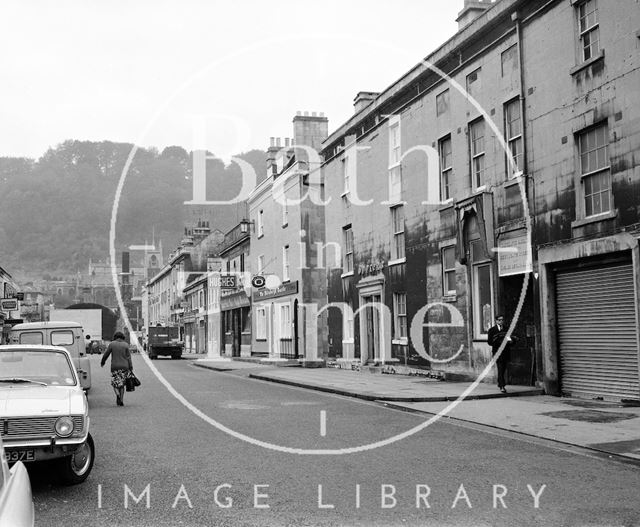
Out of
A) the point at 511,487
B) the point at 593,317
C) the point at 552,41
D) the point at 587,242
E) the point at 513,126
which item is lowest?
the point at 511,487

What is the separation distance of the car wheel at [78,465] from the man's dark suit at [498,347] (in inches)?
420

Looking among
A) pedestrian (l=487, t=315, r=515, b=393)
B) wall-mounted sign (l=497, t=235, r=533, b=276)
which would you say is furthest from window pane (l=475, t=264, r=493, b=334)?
pedestrian (l=487, t=315, r=515, b=393)

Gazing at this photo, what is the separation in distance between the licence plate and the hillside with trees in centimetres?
3543

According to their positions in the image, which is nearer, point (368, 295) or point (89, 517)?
point (89, 517)

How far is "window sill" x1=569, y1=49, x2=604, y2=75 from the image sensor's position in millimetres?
14734

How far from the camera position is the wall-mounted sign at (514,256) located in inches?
679

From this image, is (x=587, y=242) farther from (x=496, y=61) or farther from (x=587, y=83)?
(x=496, y=61)

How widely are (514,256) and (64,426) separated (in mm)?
12595

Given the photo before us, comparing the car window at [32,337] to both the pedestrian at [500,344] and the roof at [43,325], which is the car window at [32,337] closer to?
the roof at [43,325]

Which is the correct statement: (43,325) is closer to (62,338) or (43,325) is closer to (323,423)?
(62,338)

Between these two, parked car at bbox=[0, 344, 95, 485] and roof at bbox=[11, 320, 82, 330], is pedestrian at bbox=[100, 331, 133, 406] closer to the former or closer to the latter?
roof at bbox=[11, 320, 82, 330]

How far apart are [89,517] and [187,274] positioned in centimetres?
6732

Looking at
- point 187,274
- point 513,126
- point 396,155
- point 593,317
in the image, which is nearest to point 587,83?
point 513,126

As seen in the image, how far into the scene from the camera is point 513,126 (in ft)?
59.2
